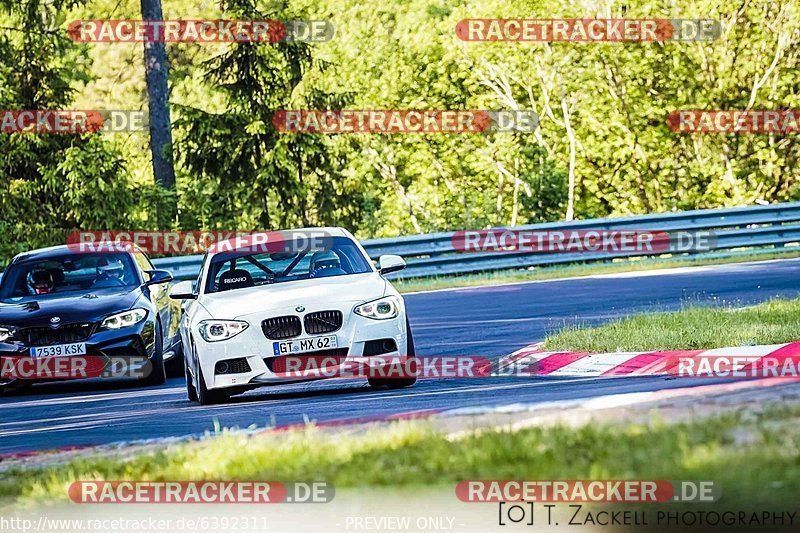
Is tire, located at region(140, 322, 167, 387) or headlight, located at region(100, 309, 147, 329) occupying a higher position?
headlight, located at region(100, 309, 147, 329)

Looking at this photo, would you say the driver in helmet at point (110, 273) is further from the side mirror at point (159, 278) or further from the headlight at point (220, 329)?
the headlight at point (220, 329)

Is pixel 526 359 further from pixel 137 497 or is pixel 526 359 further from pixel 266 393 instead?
pixel 137 497

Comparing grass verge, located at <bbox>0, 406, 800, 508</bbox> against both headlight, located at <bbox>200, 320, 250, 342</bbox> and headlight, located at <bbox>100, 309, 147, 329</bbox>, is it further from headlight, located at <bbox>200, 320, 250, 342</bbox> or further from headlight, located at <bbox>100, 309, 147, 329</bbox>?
headlight, located at <bbox>100, 309, 147, 329</bbox>

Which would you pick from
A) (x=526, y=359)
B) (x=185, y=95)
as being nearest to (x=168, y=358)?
(x=526, y=359)

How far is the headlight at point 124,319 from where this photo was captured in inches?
629

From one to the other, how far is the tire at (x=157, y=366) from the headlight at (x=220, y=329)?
2.93 meters

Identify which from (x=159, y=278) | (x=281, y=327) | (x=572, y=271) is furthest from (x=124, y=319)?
(x=572, y=271)

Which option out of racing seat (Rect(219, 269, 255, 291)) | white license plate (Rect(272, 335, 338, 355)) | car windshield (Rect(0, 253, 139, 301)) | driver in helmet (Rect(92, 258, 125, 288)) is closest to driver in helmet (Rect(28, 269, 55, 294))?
car windshield (Rect(0, 253, 139, 301))

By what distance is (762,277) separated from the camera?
2311cm

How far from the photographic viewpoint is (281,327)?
13148 mm

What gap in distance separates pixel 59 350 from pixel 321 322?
3.90m

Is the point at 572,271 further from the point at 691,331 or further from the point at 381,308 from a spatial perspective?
the point at 381,308

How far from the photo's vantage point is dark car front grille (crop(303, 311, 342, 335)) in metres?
13.1

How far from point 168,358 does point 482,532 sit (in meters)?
10.6
